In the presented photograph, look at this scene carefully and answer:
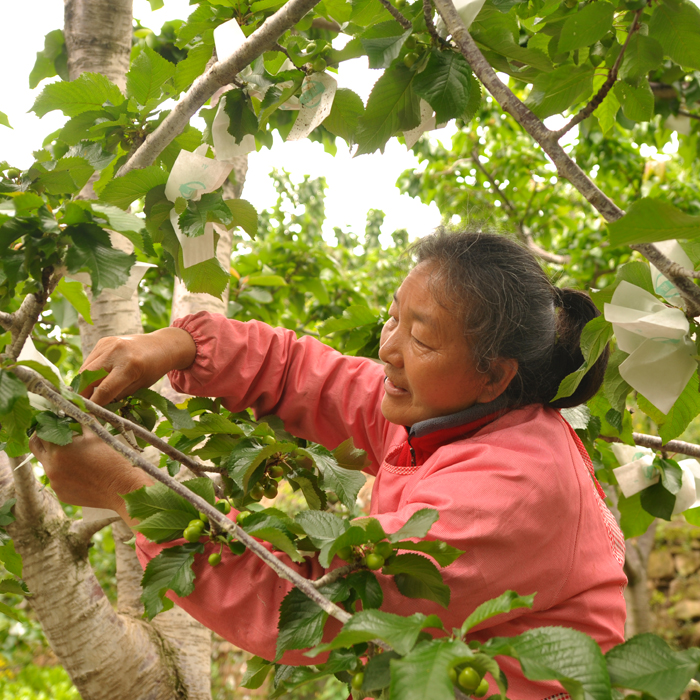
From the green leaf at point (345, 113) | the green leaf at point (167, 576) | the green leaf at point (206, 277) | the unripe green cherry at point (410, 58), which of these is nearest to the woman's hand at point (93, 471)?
the green leaf at point (167, 576)

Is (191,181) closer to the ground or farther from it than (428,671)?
farther from it

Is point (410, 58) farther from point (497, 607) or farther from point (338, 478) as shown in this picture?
point (497, 607)

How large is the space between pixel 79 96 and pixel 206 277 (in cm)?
40

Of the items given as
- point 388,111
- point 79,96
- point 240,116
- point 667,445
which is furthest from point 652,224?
point 667,445

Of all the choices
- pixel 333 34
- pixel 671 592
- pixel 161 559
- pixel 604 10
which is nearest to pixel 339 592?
pixel 161 559

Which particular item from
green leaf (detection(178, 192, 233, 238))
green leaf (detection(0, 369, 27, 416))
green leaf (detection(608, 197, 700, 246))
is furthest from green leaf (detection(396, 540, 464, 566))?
green leaf (detection(178, 192, 233, 238))

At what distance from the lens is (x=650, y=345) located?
0.82 metres

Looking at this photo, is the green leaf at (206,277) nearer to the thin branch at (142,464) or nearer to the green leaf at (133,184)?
the green leaf at (133,184)

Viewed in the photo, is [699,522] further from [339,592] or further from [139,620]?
[139,620]

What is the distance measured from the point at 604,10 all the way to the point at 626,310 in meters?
0.49

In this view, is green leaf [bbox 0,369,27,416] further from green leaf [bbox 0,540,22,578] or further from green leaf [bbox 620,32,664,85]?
green leaf [bbox 620,32,664,85]

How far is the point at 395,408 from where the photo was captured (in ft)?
4.25

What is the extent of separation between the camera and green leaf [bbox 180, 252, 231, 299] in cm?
118

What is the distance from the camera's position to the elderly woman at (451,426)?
92 centimetres
